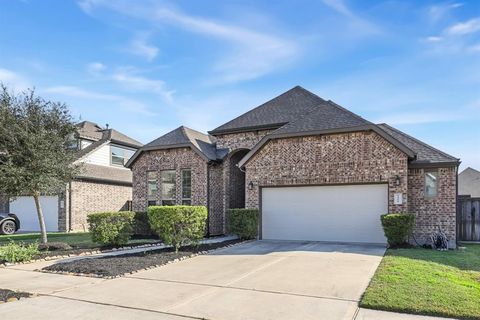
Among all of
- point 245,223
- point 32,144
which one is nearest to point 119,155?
point 32,144

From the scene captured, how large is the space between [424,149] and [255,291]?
33.9 feet

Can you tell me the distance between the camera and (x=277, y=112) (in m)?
18.0

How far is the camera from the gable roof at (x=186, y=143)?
17.3m

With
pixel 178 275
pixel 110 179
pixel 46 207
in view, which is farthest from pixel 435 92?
pixel 46 207

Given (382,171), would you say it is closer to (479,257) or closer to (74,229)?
(479,257)

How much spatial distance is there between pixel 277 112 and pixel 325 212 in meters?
6.10

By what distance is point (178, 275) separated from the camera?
8.24 m

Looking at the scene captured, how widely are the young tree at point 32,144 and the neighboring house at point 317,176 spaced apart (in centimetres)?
577

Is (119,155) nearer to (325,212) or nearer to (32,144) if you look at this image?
(32,144)

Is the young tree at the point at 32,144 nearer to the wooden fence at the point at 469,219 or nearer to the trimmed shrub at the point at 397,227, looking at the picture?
the trimmed shrub at the point at 397,227

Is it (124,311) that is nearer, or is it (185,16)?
(124,311)

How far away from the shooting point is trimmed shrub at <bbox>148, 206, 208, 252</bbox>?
1107 centimetres

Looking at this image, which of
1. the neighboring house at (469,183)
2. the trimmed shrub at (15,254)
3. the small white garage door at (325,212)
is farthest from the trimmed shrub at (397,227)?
the neighboring house at (469,183)

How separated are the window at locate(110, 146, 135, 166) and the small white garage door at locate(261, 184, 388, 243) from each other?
1297 centimetres
